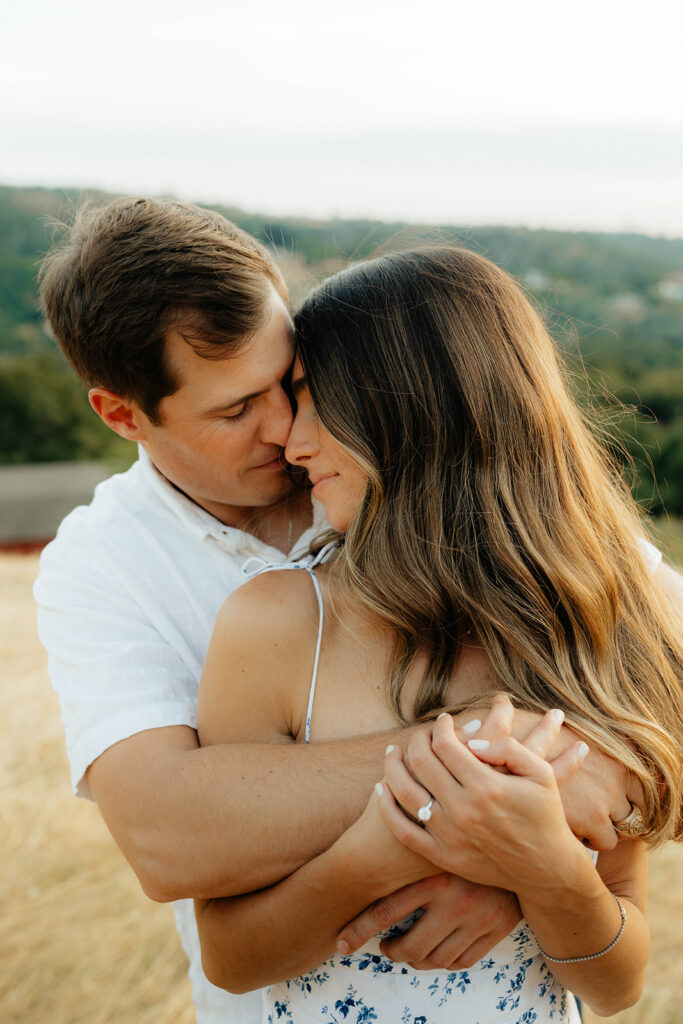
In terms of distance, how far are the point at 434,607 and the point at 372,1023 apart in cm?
85

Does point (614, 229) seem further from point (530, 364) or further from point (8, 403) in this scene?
point (530, 364)

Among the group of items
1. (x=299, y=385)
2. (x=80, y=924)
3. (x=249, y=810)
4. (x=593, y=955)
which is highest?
(x=299, y=385)

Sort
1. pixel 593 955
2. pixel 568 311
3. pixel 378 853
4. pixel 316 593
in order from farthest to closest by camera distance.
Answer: pixel 568 311
pixel 316 593
pixel 593 955
pixel 378 853

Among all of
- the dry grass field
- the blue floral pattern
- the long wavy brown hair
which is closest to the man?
the blue floral pattern

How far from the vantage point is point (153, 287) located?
2252mm

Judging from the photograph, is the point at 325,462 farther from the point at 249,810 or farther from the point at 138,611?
the point at 249,810

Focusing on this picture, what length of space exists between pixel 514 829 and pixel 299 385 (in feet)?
3.94

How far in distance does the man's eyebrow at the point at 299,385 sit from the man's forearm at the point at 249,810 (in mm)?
896

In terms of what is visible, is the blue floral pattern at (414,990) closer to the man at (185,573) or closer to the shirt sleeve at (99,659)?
the man at (185,573)

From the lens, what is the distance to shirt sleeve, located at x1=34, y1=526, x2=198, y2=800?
1919 millimetres

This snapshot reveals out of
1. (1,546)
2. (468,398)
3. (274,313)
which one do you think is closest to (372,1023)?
(468,398)

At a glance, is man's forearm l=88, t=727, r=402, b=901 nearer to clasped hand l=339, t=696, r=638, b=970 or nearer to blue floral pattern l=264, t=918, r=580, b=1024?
clasped hand l=339, t=696, r=638, b=970

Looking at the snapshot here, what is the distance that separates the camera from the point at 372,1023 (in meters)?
1.75

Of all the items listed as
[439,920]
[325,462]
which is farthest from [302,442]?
[439,920]
